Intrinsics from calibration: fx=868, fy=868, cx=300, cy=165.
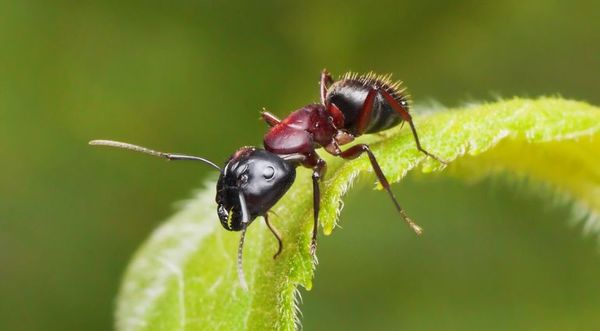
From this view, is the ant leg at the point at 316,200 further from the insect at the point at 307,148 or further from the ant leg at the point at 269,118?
the ant leg at the point at 269,118

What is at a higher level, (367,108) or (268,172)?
(367,108)

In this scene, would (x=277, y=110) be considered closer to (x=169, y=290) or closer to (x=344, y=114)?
(x=344, y=114)

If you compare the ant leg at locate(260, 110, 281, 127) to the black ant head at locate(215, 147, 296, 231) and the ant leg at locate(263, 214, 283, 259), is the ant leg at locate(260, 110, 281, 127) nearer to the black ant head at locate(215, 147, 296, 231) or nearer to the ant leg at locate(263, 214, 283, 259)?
the black ant head at locate(215, 147, 296, 231)

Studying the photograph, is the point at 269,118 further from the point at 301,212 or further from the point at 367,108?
the point at 301,212

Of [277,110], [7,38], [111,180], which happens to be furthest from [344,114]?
[7,38]

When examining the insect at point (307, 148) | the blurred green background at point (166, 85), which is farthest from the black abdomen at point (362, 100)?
the blurred green background at point (166, 85)

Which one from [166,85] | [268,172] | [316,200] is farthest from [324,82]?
[166,85]
